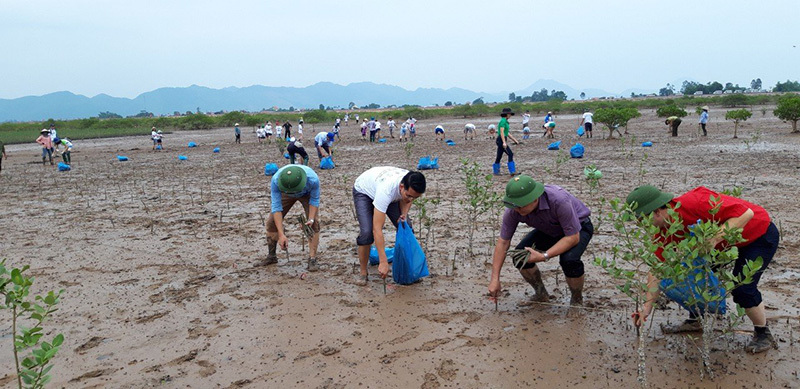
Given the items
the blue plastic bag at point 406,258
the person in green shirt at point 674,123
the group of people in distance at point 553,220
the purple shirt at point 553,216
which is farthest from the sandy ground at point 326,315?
the person in green shirt at point 674,123

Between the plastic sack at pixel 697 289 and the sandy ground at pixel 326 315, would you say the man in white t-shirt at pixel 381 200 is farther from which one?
the plastic sack at pixel 697 289

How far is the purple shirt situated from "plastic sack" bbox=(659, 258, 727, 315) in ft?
2.35

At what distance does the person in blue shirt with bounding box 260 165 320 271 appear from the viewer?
16.3 feet

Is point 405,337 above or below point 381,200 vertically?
below

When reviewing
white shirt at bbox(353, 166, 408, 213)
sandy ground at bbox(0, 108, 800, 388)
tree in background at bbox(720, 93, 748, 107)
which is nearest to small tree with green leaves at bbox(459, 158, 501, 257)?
sandy ground at bbox(0, 108, 800, 388)

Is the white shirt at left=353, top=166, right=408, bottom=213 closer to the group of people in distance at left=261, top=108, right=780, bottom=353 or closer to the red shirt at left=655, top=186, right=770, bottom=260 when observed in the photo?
the group of people in distance at left=261, top=108, right=780, bottom=353

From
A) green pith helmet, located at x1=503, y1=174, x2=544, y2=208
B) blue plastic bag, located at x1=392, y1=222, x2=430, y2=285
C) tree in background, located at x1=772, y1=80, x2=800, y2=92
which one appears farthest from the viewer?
tree in background, located at x1=772, y1=80, x2=800, y2=92

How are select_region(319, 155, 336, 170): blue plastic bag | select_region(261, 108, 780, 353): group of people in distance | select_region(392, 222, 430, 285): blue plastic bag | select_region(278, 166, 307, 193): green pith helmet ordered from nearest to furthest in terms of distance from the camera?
select_region(261, 108, 780, 353): group of people in distance, select_region(392, 222, 430, 285): blue plastic bag, select_region(278, 166, 307, 193): green pith helmet, select_region(319, 155, 336, 170): blue plastic bag

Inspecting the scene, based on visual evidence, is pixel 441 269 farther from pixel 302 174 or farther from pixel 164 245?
pixel 164 245

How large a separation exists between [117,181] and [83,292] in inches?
360

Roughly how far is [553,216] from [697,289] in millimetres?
1027

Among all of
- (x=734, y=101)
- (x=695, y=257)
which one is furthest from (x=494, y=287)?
(x=734, y=101)

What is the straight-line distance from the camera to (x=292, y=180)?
16.1 feet

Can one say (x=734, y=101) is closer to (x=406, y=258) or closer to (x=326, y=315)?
(x=406, y=258)
